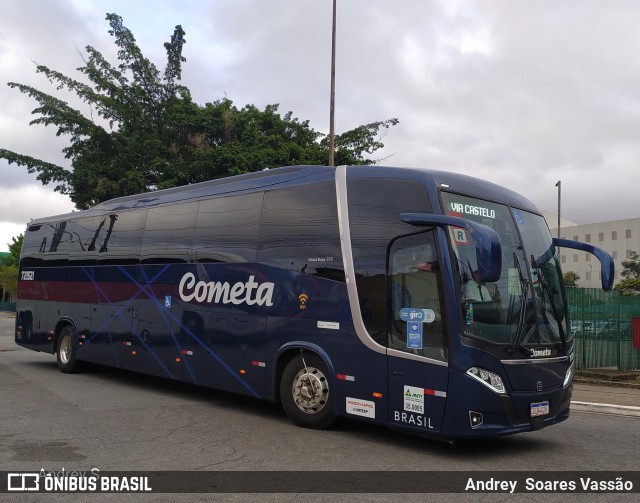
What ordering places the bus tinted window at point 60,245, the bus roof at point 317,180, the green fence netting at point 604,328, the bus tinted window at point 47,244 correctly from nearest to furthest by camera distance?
the bus roof at point 317,180
the bus tinted window at point 60,245
the bus tinted window at point 47,244
the green fence netting at point 604,328

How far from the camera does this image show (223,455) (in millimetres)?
6945

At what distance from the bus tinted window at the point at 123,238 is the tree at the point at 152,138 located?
1390 cm

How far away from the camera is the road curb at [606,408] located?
10.8 metres

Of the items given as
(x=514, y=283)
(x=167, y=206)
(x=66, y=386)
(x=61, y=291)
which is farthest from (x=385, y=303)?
(x=61, y=291)

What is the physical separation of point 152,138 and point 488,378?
26325mm

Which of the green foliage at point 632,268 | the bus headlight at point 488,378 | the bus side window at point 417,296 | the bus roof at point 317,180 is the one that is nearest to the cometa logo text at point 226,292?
the bus roof at point 317,180

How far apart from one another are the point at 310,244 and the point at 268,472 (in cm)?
324

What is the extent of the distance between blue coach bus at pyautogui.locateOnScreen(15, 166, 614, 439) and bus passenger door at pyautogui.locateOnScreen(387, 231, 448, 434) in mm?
17

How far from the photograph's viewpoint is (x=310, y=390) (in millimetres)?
8359

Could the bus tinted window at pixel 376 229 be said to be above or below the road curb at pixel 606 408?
above

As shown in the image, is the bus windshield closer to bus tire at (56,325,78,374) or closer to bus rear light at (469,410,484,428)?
bus rear light at (469,410,484,428)

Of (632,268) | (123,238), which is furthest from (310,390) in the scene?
(632,268)

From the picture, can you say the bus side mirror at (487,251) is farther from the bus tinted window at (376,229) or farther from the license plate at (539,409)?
the license plate at (539,409)

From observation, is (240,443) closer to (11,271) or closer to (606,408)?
(606,408)
